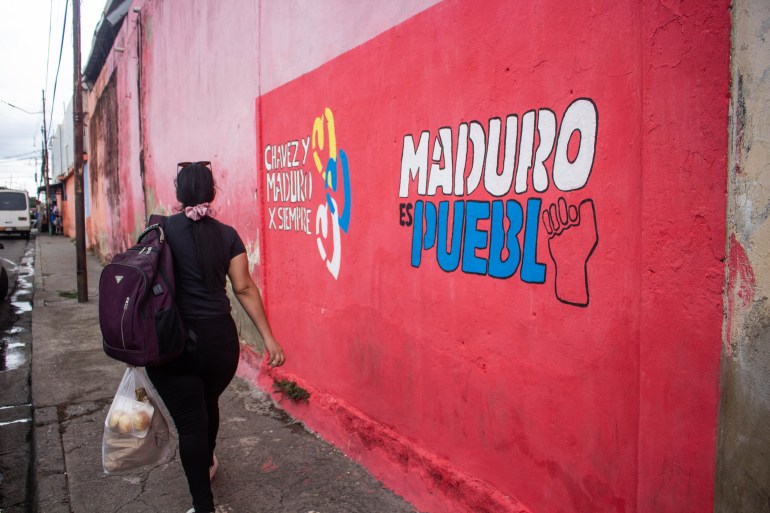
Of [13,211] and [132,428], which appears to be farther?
[13,211]

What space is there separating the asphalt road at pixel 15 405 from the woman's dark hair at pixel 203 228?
2.02 metres

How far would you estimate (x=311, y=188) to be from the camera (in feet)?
14.6

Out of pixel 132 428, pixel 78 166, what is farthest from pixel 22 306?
pixel 132 428

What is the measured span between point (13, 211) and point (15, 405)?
26.4 m

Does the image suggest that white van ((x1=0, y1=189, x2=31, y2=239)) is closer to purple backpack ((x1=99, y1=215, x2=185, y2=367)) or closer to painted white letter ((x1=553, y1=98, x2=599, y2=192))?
purple backpack ((x1=99, y1=215, x2=185, y2=367))

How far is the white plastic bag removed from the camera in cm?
283

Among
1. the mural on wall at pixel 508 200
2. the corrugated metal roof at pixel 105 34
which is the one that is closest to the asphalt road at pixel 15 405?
the mural on wall at pixel 508 200

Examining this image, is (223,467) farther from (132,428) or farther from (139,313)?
(139,313)

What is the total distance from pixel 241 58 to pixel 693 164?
Answer: 15.2 feet

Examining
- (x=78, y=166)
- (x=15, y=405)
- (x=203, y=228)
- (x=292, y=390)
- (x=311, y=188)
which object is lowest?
(x=15, y=405)

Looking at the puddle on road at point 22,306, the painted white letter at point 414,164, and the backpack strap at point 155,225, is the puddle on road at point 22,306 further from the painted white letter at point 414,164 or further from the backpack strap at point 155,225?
the painted white letter at point 414,164

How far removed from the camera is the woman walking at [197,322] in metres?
2.77

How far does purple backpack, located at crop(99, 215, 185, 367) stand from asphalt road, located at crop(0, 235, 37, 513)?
1.78 m

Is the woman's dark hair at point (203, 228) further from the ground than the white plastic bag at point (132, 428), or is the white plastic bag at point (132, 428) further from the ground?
the woman's dark hair at point (203, 228)
